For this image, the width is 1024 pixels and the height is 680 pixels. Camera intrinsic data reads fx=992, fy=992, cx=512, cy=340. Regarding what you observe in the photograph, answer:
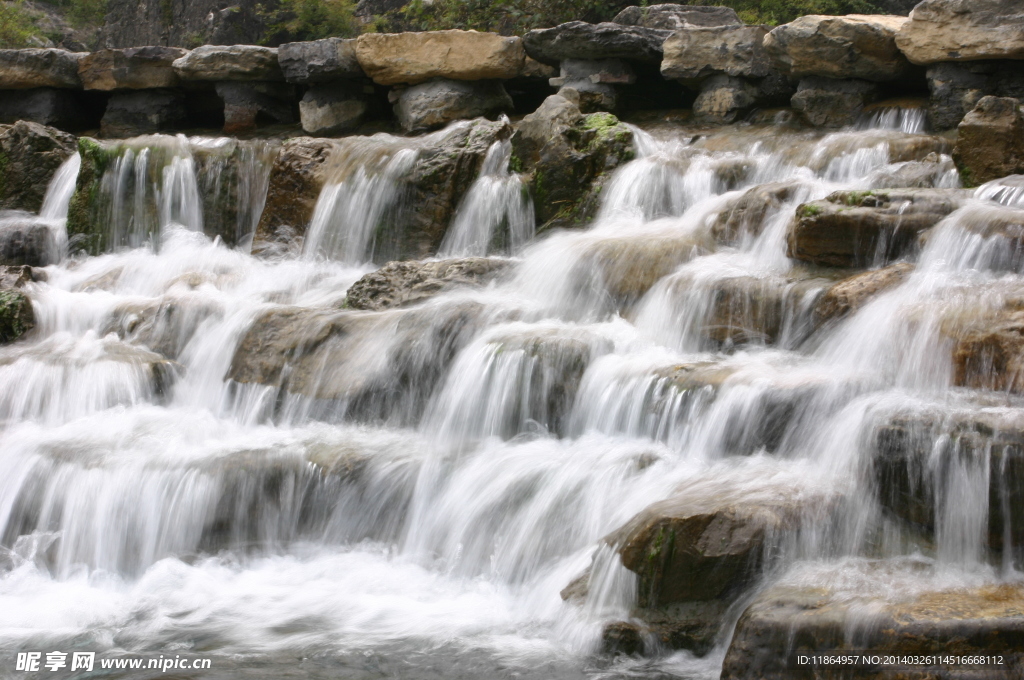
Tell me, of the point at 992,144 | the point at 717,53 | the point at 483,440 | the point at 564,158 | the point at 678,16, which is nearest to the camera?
the point at 483,440

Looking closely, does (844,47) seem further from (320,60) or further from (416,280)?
(320,60)

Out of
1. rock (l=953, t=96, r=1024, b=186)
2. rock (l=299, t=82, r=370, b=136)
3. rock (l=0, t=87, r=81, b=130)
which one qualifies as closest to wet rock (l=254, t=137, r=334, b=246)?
rock (l=299, t=82, r=370, b=136)

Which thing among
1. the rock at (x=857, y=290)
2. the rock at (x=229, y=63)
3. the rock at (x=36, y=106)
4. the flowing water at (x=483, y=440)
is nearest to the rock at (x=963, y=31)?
the flowing water at (x=483, y=440)

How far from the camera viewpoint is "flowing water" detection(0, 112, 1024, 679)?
416cm

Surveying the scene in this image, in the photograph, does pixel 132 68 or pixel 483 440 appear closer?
pixel 483 440

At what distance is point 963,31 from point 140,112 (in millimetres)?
9247

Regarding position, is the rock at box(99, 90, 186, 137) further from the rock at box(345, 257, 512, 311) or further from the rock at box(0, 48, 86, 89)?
the rock at box(345, 257, 512, 311)

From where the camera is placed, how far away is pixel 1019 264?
5273mm

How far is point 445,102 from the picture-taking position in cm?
1050

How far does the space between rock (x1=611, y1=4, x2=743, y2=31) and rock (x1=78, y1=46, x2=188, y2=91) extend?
531cm

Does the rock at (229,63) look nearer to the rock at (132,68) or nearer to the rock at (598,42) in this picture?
the rock at (132,68)

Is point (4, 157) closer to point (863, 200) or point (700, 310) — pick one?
point (700, 310)

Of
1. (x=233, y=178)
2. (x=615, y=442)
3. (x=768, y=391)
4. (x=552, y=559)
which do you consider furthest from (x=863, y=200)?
(x=233, y=178)

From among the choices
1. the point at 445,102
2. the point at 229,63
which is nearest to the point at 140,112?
the point at 229,63
